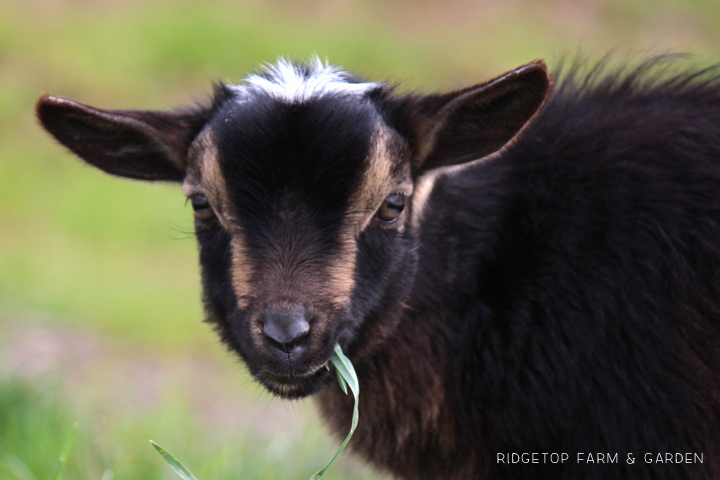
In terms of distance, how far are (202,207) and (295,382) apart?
2.55 ft

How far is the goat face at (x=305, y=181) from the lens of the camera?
2.94 metres

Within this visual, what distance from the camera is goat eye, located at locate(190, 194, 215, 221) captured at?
3223 millimetres

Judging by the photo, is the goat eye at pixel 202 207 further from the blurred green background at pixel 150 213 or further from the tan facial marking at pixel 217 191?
the blurred green background at pixel 150 213

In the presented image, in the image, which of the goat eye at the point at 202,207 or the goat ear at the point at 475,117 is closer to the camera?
the goat ear at the point at 475,117

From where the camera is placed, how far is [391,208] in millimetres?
3209

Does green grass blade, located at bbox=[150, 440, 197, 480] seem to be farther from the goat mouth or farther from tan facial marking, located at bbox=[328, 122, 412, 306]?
tan facial marking, located at bbox=[328, 122, 412, 306]

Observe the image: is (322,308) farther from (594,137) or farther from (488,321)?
(594,137)

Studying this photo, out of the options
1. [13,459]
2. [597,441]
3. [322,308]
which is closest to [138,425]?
[13,459]

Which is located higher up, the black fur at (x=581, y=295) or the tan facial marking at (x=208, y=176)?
the tan facial marking at (x=208, y=176)

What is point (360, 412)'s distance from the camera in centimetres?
357

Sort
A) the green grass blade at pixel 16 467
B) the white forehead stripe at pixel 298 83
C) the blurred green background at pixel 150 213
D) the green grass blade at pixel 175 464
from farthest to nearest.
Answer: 1. the blurred green background at pixel 150 213
2. the green grass blade at pixel 16 467
3. the white forehead stripe at pixel 298 83
4. the green grass blade at pixel 175 464

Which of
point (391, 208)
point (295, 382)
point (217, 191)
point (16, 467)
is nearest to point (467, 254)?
point (391, 208)

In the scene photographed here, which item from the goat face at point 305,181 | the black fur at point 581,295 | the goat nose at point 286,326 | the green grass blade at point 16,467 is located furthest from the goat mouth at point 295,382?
the green grass blade at point 16,467

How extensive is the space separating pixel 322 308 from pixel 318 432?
2298 millimetres
